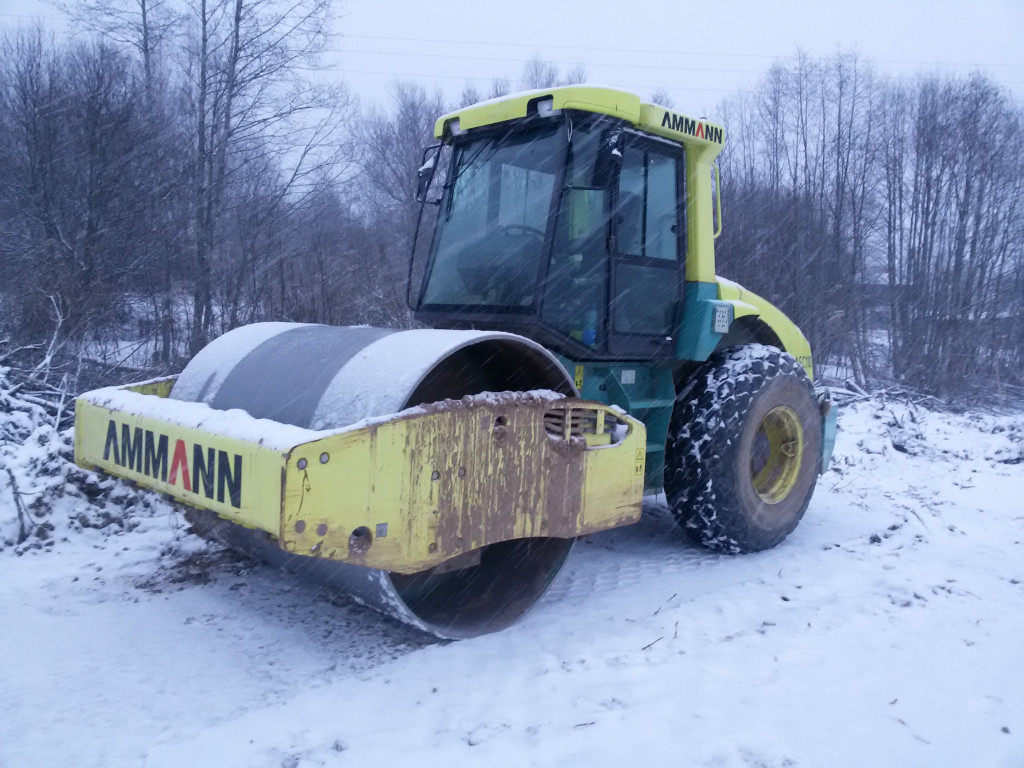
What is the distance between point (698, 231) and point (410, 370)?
2449mm

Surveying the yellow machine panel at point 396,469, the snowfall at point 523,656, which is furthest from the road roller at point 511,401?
the snowfall at point 523,656

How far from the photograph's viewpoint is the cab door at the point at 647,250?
4.23 metres

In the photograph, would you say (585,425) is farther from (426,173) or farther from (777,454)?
(777,454)

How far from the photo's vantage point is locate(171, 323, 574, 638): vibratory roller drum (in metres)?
3.02

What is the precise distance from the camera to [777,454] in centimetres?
516

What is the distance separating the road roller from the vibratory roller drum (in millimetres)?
12

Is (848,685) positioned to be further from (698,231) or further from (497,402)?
(698,231)

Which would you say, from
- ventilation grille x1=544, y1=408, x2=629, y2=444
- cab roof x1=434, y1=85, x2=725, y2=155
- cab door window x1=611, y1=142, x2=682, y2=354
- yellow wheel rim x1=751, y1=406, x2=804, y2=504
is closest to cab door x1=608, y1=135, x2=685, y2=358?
cab door window x1=611, y1=142, x2=682, y2=354

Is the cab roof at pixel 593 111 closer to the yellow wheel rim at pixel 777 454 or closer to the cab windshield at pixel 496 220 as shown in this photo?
the cab windshield at pixel 496 220

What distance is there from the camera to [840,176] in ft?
65.0

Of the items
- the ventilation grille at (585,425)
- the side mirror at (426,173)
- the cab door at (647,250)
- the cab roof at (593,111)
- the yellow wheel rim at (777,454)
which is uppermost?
the cab roof at (593,111)

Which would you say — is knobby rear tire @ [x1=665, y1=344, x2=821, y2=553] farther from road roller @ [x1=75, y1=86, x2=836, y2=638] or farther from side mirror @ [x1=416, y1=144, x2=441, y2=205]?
side mirror @ [x1=416, y1=144, x2=441, y2=205]

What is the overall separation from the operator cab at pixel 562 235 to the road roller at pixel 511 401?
12mm

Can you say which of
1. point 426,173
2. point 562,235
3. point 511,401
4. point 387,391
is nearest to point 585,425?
point 511,401
